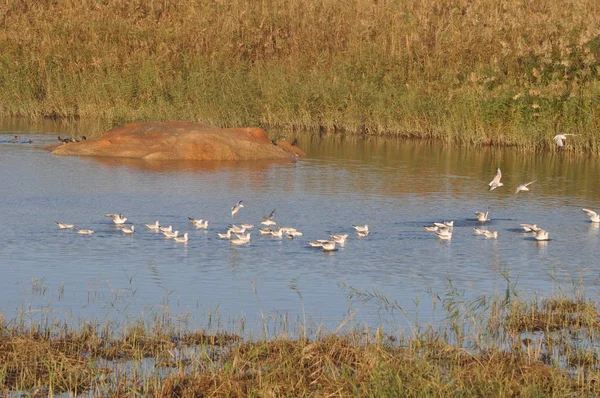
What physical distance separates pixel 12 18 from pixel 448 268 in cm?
2847

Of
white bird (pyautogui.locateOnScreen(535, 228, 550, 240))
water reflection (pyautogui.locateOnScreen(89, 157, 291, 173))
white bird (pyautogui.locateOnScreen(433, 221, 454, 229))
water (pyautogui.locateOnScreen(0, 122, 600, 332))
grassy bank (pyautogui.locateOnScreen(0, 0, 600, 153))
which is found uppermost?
grassy bank (pyautogui.locateOnScreen(0, 0, 600, 153))

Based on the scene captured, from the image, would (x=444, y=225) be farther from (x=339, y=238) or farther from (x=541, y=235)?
(x=339, y=238)

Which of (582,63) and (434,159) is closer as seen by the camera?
(434,159)

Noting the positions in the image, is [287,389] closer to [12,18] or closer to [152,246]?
[152,246]

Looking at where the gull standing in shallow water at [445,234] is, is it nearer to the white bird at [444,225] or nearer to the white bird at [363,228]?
the white bird at [444,225]

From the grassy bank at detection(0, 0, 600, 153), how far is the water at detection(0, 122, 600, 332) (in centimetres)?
231

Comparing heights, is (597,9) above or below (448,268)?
above

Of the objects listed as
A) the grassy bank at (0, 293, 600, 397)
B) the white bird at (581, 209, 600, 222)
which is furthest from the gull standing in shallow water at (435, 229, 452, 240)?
the grassy bank at (0, 293, 600, 397)

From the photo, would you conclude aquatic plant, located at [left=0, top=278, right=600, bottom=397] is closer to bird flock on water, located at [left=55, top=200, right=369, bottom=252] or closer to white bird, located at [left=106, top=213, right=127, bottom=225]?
bird flock on water, located at [left=55, top=200, right=369, bottom=252]

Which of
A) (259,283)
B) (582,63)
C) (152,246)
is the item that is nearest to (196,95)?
(582,63)

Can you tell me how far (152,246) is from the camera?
13.9m

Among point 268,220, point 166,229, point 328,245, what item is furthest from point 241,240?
point 268,220

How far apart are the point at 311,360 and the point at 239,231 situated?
20.4ft

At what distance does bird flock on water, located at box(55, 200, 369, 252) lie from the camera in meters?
14.1
